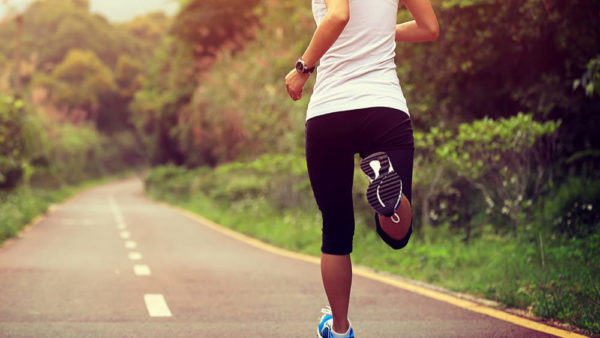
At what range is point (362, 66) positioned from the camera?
10.6 feet

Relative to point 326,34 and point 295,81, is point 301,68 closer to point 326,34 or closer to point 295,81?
point 295,81

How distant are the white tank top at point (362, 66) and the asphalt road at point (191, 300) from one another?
191 centimetres

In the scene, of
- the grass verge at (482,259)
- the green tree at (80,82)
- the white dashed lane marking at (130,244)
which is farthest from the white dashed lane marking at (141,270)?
the green tree at (80,82)

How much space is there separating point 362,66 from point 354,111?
0.18 metres

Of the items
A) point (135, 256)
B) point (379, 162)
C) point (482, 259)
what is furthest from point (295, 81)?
point (135, 256)

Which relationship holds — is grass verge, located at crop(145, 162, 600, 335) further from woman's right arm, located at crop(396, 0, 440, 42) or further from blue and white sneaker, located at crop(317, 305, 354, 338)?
woman's right arm, located at crop(396, 0, 440, 42)

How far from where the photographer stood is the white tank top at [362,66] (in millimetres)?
3211

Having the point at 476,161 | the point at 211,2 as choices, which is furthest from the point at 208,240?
the point at 211,2

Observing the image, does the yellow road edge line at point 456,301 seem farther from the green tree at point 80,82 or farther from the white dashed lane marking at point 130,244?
the green tree at point 80,82

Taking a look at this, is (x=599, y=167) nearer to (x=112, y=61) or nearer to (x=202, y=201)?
(x=202, y=201)

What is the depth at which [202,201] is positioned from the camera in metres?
28.5

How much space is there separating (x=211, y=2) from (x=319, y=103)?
31.7 meters

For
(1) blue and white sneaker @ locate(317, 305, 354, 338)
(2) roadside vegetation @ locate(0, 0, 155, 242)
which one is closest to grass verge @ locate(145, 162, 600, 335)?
(1) blue and white sneaker @ locate(317, 305, 354, 338)

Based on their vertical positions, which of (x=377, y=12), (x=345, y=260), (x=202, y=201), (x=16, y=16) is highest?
(x=16, y=16)
